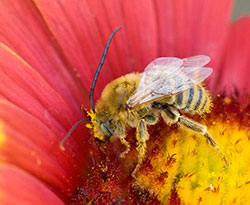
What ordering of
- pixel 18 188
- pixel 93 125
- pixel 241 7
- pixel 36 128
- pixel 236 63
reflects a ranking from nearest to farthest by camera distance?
1. pixel 18 188
2. pixel 36 128
3. pixel 93 125
4. pixel 236 63
5. pixel 241 7

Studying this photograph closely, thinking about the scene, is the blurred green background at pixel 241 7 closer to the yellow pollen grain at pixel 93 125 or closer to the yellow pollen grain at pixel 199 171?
the yellow pollen grain at pixel 199 171

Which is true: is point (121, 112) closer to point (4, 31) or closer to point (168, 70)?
point (168, 70)

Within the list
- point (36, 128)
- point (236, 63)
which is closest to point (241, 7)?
point (236, 63)

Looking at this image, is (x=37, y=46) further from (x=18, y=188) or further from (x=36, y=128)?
(x=18, y=188)

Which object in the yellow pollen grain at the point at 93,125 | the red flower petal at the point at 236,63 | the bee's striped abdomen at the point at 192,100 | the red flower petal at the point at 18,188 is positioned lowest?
the red flower petal at the point at 236,63

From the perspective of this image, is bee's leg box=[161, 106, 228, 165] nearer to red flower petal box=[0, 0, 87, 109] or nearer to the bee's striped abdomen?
the bee's striped abdomen

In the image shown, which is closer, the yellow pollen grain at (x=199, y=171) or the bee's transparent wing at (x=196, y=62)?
the yellow pollen grain at (x=199, y=171)

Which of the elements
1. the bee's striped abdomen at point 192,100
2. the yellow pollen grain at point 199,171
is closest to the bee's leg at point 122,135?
the yellow pollen grain at point 199,171
